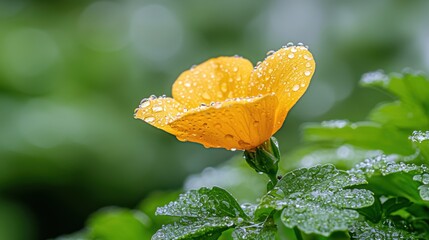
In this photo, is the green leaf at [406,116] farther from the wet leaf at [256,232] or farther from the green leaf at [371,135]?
the wet leaf at [256,232]

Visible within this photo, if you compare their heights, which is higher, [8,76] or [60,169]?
[8,76]

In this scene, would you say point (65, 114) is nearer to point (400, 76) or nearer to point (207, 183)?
point (207, 183)

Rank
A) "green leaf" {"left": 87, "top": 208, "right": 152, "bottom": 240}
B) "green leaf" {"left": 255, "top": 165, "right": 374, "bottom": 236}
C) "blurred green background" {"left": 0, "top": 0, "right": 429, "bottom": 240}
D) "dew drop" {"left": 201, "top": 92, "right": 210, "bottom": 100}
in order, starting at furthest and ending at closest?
"blurred green background" {"left": 0, "top": 0, "right": 429, "bottom": 240}, "green leaf" {"left": 87, "top": 208, "right": 152, "bottom": 240}, "dew drop" {"left": 201, "top": 92, "right": 210, "bottom": 100}, "green leaf" {"left": 255, "top": 165, "right": 374, "bottom": 236}

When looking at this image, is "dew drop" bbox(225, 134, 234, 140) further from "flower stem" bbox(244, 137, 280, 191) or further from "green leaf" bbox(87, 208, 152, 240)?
"green leaf" bbox(87, 208, 152, 240)

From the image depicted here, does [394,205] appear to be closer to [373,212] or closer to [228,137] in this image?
[373,212]

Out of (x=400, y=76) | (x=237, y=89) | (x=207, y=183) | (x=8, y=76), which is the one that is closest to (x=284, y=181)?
(x=237, y=89)

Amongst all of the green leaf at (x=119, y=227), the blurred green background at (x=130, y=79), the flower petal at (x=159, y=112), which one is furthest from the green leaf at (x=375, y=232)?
the blurred green background at (x=130, y=79)

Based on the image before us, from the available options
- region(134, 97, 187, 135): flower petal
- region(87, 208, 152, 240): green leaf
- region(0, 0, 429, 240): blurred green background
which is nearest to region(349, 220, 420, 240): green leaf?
region(134, 97, 187, 135): flower petal

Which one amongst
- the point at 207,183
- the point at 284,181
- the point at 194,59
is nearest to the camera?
the point at 284,181
